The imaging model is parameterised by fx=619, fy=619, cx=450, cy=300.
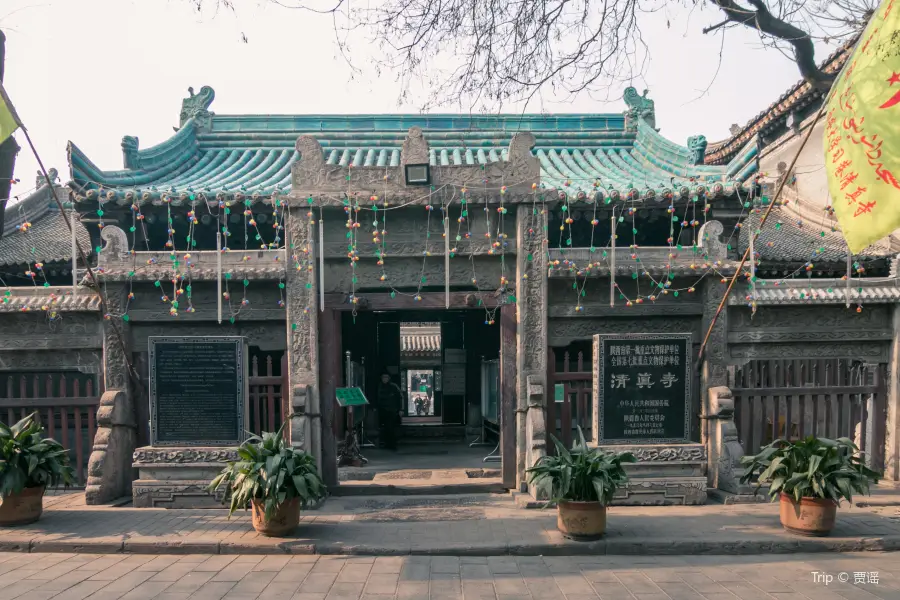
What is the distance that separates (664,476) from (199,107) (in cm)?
1151

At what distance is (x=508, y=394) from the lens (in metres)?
9.12

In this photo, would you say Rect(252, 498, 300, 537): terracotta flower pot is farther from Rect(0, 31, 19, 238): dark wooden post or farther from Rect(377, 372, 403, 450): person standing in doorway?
Rect(377, 372, 403, 450): person standing in doorway

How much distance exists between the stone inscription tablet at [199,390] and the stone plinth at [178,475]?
6.7 inches

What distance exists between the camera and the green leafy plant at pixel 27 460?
7461 mm

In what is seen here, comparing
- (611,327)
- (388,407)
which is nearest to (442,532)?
(611,327)

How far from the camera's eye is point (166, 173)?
1144 cm

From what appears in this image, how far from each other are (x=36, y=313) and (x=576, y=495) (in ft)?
27.1

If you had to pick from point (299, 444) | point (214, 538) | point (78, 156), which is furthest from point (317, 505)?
point (78, 156)

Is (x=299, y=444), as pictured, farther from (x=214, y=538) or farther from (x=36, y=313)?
(x=36, y=313)

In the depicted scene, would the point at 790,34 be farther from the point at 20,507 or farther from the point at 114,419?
the point at 20,507

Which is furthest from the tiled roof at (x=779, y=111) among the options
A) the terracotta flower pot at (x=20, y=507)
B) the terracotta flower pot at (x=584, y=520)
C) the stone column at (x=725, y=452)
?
the terracotta flower pot at (x=20, y=507)

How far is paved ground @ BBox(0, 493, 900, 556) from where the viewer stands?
274 inches

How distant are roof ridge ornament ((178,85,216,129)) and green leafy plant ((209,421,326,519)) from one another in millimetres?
8373

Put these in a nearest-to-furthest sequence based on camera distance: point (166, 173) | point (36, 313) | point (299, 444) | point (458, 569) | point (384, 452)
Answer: point (458, 569) < point (299, 444) < point (36, 313) < point (166, 173) < point (384, 452)
